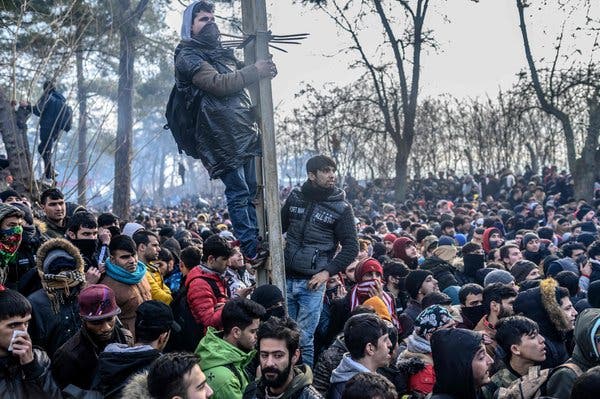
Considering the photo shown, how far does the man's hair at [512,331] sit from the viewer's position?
15.1 ft

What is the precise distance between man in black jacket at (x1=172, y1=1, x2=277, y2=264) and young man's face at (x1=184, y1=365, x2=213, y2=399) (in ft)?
5.49

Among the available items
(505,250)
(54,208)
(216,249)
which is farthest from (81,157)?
(505,250)

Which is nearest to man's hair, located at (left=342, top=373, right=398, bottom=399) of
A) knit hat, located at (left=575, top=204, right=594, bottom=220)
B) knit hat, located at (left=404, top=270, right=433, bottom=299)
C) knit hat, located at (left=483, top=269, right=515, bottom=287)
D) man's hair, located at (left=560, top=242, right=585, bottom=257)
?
knit hat, located at (left=404, top=270, right=433, bottom=299)

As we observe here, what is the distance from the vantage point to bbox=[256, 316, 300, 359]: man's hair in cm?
420

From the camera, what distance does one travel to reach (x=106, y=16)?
15.0 m

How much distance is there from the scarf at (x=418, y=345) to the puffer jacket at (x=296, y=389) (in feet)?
3.48

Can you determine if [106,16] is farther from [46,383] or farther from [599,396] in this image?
[599,396]

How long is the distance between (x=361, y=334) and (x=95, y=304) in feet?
5.56

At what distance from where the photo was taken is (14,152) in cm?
923

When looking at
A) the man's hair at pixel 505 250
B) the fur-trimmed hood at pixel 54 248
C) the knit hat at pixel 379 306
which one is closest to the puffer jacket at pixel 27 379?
the fur-trimmed hood at pixel 54 248

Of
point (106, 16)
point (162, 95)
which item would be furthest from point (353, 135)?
point (106, 16)

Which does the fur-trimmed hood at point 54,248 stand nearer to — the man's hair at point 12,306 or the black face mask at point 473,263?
the man's hair at point 12,306

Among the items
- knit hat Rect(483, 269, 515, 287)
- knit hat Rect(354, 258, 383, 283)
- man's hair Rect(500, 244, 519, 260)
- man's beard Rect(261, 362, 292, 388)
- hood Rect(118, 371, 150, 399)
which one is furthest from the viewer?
man's hair Rect(500, 244, 519, 260)

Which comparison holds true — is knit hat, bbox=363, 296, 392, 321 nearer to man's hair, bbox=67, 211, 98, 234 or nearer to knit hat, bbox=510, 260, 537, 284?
knit hat, bbox=510, 260, 537, 284
